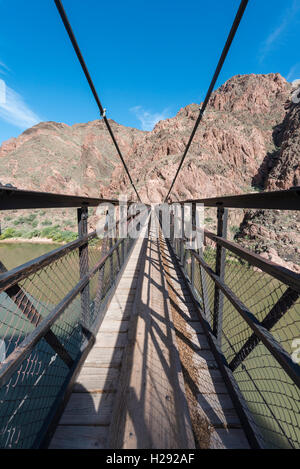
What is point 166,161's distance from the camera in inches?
1021

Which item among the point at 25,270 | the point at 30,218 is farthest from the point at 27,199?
the point at 30,218

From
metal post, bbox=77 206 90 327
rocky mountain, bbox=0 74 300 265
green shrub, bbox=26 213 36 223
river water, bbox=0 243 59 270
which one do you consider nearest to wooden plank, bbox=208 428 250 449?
metal post, bbox=77 206 90 327

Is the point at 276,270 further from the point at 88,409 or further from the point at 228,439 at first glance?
the point at 88,409

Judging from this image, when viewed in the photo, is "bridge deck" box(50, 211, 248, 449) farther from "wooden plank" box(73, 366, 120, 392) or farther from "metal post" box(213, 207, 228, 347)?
"metal post" box(213, 207, 228, 347)

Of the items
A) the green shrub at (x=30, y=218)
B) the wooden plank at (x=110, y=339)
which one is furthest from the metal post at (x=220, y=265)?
the green shrub at (x=30, y=218)

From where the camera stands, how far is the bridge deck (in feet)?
2.46

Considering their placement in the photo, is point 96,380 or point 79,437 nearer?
point 79,437

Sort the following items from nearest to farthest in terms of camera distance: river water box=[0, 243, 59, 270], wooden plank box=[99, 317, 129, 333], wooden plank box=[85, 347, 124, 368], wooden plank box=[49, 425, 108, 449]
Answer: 1. wooden plank box=[49, 425, 108, 449]
2. wooden plank box=[85, 347, 124, 368]
3. wooden plank box=[99, 317, 129, 333]
4. river water box=[0, 243, 59, 270]

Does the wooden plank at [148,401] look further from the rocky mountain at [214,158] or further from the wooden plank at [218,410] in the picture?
the rocky mountain at [214,158]

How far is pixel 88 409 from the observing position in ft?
3.92

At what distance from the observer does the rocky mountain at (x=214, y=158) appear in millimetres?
21797

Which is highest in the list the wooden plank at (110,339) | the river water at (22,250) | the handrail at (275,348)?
the handrail at (275,348)

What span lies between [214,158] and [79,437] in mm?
28408

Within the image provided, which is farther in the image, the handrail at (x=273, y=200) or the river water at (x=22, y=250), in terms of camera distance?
the river water at (x=22, y=250)
